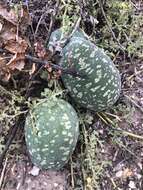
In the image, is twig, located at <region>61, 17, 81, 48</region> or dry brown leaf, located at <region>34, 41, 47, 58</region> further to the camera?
twig, located at <region>61, 17, 81, 48</region>

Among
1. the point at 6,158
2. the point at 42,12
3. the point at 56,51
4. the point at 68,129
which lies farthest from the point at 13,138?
the point at 42,12

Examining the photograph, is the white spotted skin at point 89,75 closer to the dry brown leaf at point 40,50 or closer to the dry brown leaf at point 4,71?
the dry brown leaf at point 40,50

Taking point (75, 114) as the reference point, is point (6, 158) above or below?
below

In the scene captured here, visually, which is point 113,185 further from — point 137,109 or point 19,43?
point 19,43

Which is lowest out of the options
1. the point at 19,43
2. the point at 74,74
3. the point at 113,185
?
the point at 113,185

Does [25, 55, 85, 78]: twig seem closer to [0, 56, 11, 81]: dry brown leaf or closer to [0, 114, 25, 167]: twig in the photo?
[0, 56, 11, 81]: dry brown leaf

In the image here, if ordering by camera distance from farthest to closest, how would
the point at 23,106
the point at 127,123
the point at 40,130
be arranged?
the point at 127,123 → the point at 23,106 → the point at 40,130

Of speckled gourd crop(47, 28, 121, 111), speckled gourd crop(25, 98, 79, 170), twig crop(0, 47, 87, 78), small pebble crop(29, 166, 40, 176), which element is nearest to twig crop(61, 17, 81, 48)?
speckled gourd crop(47, 28, 121, 111)

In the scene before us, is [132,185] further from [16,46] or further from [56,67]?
[16,46]
